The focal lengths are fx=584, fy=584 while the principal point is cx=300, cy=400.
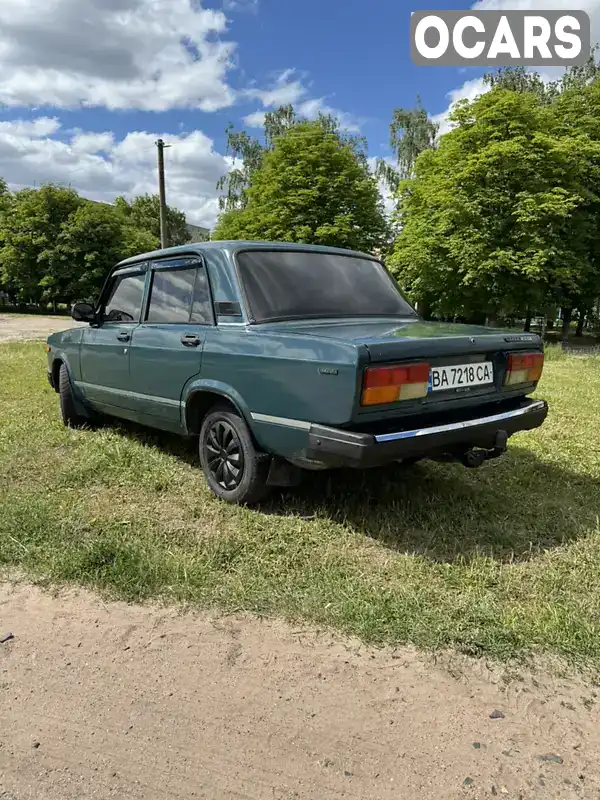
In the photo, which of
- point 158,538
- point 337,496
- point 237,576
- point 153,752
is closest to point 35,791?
point 153,752

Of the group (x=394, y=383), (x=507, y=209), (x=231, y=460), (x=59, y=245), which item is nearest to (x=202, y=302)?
(x=231, y=460)

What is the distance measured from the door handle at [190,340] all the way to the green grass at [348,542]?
3.33ft

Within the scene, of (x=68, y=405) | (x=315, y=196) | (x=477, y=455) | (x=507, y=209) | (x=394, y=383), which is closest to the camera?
(x=394, y=383)

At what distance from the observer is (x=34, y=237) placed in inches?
1679

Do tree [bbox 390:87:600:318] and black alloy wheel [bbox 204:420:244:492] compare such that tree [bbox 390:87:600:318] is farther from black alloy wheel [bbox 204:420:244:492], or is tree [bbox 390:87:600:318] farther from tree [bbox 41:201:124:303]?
tree [bbox 41:201:124:303]

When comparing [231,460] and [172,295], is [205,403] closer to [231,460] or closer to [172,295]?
[231,460]

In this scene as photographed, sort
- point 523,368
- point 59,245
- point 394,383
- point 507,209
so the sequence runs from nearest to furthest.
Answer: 1. point 394,383
2. point 523,368
3. point 507,209
4. point 59,245

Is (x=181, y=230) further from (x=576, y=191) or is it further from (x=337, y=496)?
(x=337, y=496)

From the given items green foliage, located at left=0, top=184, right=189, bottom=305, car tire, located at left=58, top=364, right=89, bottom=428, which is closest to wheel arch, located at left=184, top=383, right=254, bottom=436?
car tire, located at left=58, top=364, right=89, bottom=428

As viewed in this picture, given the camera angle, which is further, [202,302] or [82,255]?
[82,255]

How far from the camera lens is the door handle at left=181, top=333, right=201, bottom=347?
3905mm

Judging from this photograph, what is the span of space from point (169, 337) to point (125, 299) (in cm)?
116

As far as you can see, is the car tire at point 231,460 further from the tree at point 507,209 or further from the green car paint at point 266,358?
the tree at point 507,209

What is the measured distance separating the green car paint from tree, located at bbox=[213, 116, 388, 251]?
70.9 feet
